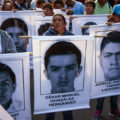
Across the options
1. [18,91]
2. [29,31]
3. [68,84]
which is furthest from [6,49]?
[29,31]

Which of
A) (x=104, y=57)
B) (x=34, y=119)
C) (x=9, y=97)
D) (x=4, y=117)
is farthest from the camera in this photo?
(x=34, y=119)

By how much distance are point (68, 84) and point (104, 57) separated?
2.14ft

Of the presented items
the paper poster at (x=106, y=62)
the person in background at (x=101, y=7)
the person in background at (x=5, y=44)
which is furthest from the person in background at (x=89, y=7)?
the person in background at (x=5, y=44)

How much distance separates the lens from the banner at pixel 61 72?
3.13 meters

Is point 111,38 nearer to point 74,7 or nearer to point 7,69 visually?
point 7,69

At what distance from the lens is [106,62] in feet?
11.9

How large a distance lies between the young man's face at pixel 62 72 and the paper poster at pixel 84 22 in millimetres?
1961

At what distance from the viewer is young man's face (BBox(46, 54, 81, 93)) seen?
3.23 meters

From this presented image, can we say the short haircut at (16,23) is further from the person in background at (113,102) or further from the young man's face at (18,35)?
the person in background at (113,102)

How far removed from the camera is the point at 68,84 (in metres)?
3.31

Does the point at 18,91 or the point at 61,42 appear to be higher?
the point at 61,42

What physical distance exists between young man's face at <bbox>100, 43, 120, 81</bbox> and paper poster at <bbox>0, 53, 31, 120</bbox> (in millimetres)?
1088

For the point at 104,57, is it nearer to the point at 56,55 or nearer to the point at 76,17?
the point at 56,55

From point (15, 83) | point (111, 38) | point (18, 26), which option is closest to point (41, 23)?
point (18, 26)
